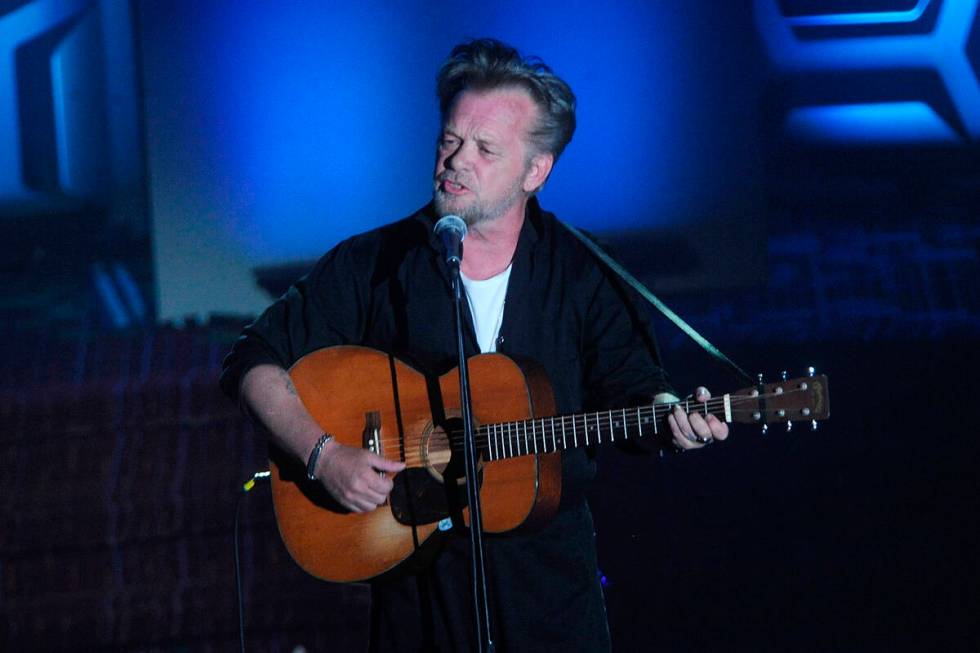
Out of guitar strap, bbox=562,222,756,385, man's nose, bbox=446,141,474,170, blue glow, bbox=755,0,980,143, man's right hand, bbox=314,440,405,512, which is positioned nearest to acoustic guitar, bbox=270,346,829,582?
man's right hand, bbox=314,440,405,512

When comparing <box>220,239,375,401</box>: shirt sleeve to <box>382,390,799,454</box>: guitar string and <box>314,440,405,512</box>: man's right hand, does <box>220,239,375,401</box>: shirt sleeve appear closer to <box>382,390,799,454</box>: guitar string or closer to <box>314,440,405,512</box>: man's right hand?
<box>314,440,405,512</box>: man's right hand

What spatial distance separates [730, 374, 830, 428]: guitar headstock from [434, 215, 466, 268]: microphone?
855mm

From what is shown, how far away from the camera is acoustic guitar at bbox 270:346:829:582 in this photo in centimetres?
291

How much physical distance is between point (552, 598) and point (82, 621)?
3.07 meters

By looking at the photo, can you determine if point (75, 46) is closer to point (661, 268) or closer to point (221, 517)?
point (221, 517)

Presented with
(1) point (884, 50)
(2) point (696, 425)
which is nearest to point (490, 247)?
(2) point (696, 425)

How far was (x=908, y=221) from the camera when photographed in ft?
16.1

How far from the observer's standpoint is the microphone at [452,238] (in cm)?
247

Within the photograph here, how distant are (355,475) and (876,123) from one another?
3309 mm

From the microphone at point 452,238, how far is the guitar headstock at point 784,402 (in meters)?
0.86

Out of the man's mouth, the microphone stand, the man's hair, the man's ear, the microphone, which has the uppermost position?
the man's hair

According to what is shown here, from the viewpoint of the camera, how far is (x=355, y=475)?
2902mm

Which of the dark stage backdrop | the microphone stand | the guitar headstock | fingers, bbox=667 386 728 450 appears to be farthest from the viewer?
the dark stage backdrop

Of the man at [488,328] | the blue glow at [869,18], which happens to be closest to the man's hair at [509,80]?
the man at [488,328]
